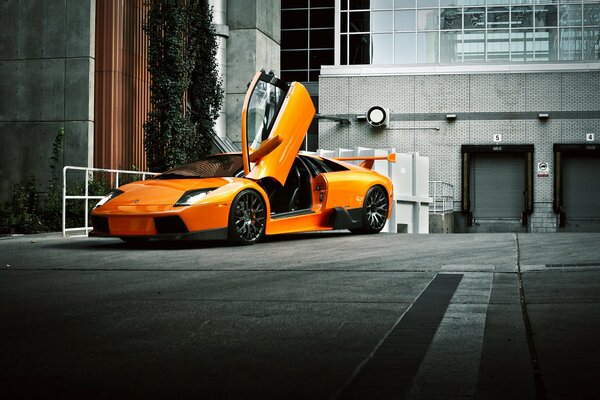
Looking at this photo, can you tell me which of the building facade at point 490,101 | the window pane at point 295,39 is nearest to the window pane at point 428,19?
the building facade at point 490,101

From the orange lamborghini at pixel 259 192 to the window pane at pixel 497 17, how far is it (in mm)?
19574

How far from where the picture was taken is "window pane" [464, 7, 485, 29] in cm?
3049

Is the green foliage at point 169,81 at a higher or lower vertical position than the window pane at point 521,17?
lower

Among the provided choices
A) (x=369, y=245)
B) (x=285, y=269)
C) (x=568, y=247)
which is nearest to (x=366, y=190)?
(x=369, y=245)

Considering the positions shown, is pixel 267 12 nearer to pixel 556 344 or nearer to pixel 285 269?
pixel 285 269

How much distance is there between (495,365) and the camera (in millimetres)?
3455

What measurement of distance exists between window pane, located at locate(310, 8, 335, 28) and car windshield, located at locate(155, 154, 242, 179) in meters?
32.1

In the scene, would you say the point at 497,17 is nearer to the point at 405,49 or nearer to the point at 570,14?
the point at 570,14

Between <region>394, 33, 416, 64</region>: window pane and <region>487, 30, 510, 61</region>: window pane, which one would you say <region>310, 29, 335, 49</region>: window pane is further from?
<region>487, 30, 510, 61</region>: window pane

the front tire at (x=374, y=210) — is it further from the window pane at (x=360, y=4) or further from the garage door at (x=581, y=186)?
the window pane at (x=360, y=4)

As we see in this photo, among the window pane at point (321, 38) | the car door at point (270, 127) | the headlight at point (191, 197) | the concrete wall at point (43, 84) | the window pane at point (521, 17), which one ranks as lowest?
the headlight at point (191, 197)

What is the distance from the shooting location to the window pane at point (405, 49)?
31.0 meters

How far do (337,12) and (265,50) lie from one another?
15.3ft

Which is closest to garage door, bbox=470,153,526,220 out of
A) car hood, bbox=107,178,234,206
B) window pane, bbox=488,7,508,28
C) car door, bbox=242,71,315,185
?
window pane, bbox=488,7,508,28
